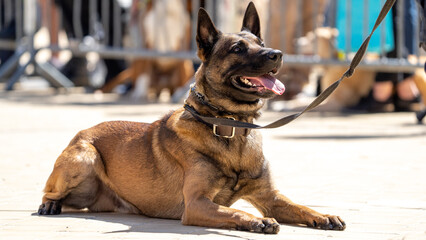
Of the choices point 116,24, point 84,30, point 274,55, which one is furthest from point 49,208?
point 84,30

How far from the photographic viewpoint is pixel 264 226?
12.1 ft

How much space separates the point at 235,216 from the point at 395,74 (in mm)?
7930

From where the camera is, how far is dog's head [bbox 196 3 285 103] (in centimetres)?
414

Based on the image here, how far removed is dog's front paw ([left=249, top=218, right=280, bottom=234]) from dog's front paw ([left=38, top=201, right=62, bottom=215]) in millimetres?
1329

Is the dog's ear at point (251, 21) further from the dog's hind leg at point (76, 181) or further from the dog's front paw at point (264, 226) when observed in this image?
the dog's front paw at point (264, 226)

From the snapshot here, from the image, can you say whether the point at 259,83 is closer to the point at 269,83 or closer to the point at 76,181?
the point at 269,83

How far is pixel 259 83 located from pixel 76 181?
1.26m

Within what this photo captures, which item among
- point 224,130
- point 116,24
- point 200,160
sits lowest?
point 200,160

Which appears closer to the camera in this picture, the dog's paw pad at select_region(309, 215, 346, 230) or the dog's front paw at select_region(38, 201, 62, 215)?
the dog's paw pad at select_region(309, 215, 346, 230)

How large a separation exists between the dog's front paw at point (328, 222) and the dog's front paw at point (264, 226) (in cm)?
29

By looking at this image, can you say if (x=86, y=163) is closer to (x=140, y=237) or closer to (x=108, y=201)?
(x=108, y=201)

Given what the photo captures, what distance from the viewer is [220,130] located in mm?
4113

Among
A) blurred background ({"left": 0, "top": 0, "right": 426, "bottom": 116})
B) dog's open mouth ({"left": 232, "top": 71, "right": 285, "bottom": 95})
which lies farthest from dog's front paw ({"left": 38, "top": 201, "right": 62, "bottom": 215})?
blurred background ({"left": 0, "top": 0, "right": 426, "bottom": 116})

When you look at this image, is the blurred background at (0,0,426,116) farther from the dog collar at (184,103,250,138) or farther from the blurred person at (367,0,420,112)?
the dog collar at (184,103,250,138)
